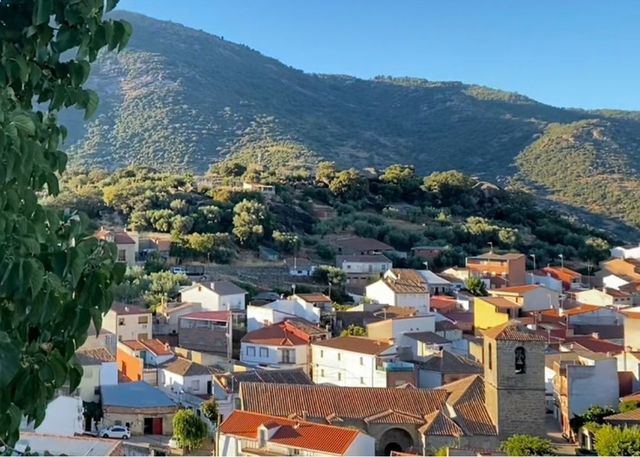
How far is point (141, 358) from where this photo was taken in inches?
854

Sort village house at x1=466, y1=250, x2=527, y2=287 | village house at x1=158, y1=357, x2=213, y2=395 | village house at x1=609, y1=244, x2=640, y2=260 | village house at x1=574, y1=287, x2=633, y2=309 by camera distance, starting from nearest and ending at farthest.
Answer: village house at x1=158, y1=357, x2=213, y2=395 < village house at x1=574, y1=287, x2=633, y2=309 < village house at x1=466, y1=250, x2=527, y2=287 < village house at x1=609, y1=244, x2=640, y2=260

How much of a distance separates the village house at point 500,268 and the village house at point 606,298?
14.2 feet

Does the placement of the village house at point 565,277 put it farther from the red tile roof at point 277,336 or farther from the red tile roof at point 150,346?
the red tile roof at point 150,346

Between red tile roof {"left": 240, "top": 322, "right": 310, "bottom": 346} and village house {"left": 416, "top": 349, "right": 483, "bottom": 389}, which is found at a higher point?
red tile roof {"left": 240, "top": 322, "right": 310, "bottom": 346}

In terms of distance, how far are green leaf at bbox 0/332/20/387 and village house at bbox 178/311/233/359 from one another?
2303 centimetres

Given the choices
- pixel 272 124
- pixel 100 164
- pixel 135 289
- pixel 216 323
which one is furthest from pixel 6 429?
pixel 272 124

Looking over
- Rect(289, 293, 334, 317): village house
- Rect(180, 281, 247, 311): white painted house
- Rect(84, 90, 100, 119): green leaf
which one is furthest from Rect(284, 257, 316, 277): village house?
Rect(84, 90, 100, 119): green leaf

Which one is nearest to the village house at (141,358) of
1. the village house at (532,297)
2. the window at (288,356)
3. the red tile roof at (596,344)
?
the window at (288,356)

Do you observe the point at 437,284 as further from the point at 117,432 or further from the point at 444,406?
the point at 117,432

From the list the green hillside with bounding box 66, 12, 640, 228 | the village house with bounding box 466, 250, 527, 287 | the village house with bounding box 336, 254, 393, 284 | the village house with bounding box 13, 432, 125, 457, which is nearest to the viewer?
the village house with bounding box 13, 432, 125, 457

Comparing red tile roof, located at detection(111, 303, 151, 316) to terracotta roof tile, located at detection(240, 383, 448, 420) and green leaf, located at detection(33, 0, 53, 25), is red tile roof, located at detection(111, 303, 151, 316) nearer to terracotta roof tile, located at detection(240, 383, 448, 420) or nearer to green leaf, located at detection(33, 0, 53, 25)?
terracotta roof tile, located at detection(240, 383, 448, 420)

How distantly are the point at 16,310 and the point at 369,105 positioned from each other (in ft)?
362

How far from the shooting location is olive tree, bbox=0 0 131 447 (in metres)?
1.94

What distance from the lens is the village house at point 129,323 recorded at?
78.4 ft
